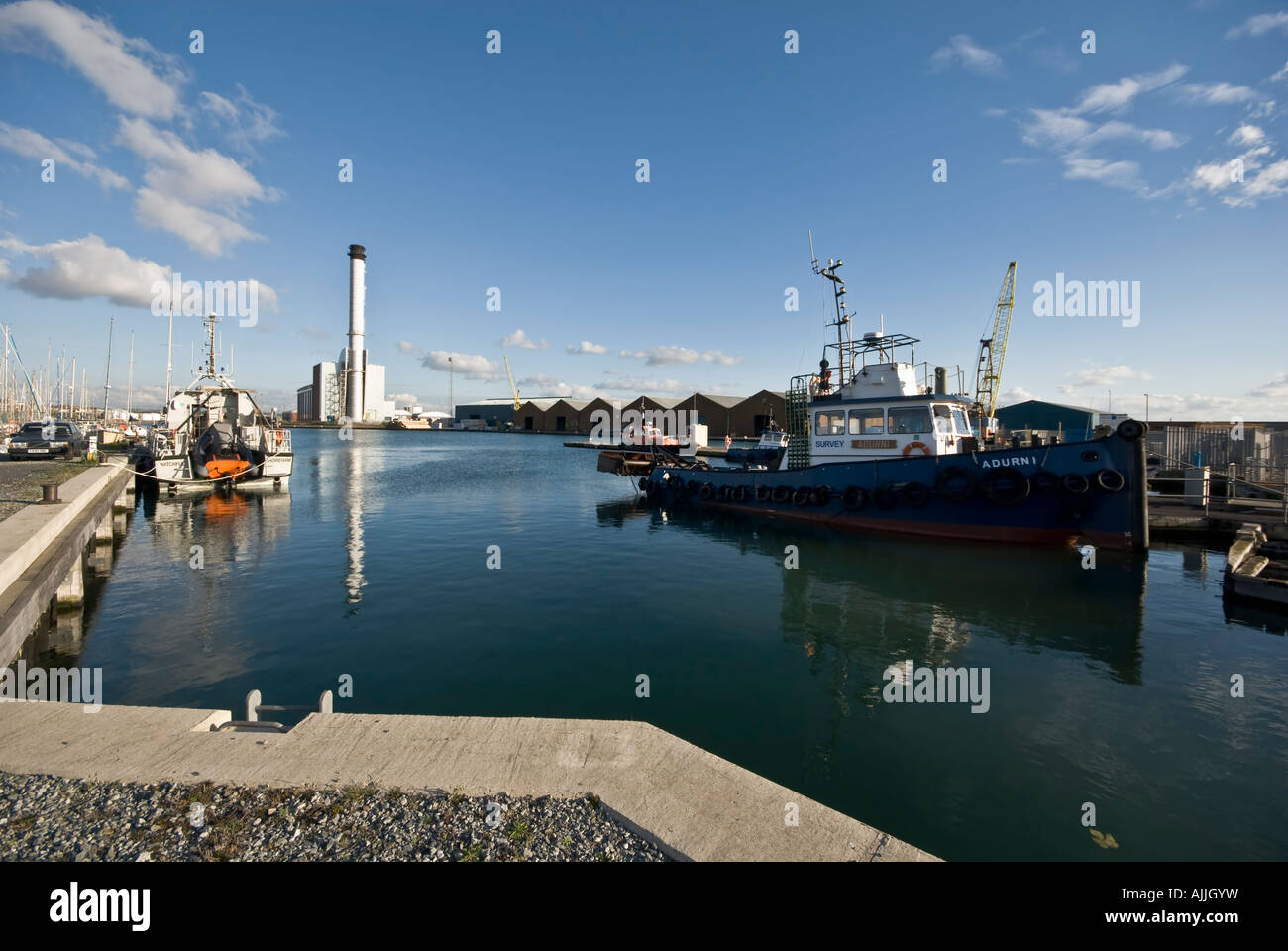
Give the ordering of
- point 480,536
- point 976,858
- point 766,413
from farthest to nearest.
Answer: point 766,413 < point 480,536 < point 976,858

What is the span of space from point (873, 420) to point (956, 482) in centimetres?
340

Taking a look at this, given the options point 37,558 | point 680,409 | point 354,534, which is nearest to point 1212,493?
point 354,534

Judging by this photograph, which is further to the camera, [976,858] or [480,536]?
[480,536]

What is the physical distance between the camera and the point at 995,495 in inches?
673

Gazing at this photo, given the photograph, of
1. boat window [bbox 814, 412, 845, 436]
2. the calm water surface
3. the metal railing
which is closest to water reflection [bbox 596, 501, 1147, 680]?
the calm water surface

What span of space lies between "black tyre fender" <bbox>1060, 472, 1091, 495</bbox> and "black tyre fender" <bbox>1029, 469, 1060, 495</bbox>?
0.19 meters

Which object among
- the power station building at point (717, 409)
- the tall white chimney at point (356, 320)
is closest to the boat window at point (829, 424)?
the power station building at point (717, 409)

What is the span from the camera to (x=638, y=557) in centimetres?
1648

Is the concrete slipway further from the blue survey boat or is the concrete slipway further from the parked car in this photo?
the parked car

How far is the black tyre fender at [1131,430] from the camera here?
15.2 metres

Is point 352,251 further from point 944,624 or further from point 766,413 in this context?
point 944,624

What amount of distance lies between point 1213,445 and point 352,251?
13113cm

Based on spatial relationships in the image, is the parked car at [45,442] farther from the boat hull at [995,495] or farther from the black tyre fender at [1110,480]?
the black tyre fender at [1110,480]
